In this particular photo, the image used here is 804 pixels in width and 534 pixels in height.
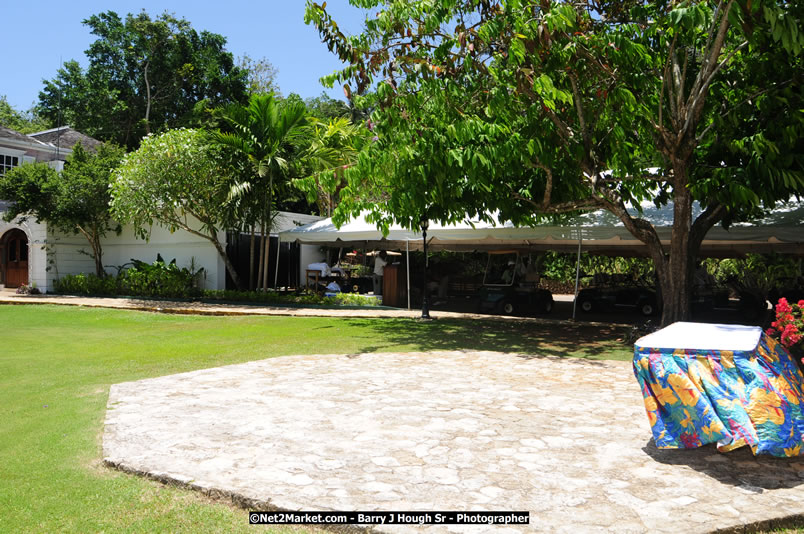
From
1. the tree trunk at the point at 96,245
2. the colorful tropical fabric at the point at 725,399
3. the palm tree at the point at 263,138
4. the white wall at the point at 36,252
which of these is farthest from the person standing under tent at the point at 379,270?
the colorful tropical fabric at the point at 725,399

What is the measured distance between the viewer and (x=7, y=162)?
27.0 m

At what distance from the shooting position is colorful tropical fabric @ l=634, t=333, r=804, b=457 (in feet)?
12.2

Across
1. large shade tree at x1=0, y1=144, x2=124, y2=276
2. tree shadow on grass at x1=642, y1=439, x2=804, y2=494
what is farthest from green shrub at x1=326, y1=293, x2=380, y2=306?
tree shadow on grass at x1=642, y1=439, x2=804, y2=494

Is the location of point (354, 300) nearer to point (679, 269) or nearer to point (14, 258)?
point (679, 269)

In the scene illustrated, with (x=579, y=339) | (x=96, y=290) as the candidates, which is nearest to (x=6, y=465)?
(x=579, y=339)

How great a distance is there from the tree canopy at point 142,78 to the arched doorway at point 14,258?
492 inches

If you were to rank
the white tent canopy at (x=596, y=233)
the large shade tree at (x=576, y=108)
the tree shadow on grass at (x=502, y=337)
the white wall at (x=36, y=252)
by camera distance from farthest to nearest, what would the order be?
1. the white wall at (x=36, y=252)
2. the white tent canopy at (x=596, y=233)
3. the tree shadow on grass at (x=502, y=337)
4. the large shade tree at (x=576, y=108)

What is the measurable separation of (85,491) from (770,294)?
1429 centimetres

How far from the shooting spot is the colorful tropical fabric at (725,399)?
147 inches

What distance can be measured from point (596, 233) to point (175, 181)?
38.1 ft

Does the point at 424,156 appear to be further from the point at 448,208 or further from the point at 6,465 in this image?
the point at 6,465

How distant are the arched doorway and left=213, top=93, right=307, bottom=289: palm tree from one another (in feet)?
36.1

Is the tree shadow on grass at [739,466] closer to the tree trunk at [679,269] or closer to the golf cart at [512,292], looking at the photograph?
the tree trunk at [679,269]

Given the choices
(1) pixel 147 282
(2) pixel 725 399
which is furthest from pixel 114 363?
(1) pixel 147 282
